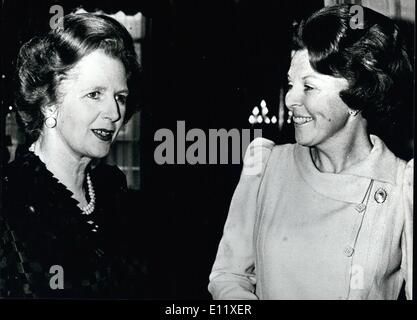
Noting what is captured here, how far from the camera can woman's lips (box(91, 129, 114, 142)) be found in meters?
1.60

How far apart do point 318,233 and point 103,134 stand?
2.24 ft

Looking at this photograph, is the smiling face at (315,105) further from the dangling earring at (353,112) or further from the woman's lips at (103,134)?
the woman's lips at (103,134)

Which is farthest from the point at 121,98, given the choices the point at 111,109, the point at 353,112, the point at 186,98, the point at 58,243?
the point at 353,112

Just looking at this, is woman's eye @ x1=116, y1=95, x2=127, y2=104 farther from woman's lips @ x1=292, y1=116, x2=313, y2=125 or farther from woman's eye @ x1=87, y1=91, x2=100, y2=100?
woman's lips @ x1=292, y1=116, x2=313, y2=125

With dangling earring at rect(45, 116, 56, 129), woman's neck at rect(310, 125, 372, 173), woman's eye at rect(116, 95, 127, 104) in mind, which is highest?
woman's eye at rect(116, 95, 127, 104)

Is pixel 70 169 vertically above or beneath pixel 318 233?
above

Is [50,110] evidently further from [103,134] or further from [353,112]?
[353,112]

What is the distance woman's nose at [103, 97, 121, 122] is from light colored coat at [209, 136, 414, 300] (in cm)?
44

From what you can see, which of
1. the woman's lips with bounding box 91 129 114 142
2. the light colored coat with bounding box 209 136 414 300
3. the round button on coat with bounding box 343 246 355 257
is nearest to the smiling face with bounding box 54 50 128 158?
the woman's lips with bounding box 91 129 114 142

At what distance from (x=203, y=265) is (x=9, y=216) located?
0.59 m

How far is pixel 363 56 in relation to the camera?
1515 mm
